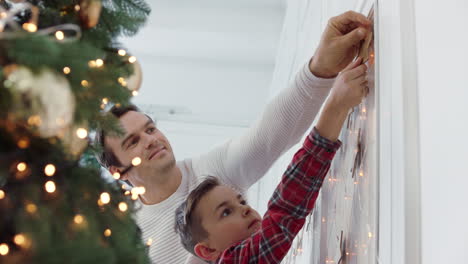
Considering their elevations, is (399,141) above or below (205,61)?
above

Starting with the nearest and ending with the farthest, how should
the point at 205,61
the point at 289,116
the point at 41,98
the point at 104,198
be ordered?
1. the point at 41,98
2. the point at 104,198
3. the point at 289,116
4. the point at 205,61

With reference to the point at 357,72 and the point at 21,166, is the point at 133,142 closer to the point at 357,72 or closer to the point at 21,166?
the point at 357,72

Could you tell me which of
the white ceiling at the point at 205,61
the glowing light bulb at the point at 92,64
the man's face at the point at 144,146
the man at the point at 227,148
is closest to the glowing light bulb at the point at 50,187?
the glowing light bulb at the point at 92,64

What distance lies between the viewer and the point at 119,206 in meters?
0.56

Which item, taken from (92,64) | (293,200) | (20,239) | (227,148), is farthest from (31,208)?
(227,148)

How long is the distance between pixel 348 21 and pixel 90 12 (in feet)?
1.90

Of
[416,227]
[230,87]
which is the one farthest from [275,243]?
[230,87]

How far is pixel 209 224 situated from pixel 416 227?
0.66 meters

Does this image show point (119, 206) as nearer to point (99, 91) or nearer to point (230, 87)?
point (99, 91)

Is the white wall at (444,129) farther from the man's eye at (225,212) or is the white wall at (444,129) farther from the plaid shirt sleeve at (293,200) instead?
the man's eye at (225,212)

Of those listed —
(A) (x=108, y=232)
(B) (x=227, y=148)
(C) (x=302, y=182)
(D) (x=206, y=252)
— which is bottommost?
(D) (x=206, y=252)

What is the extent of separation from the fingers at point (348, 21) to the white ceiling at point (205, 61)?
2.48 meters

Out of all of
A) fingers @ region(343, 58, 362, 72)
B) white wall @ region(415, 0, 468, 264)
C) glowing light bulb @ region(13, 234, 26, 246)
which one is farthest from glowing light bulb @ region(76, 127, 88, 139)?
fingers @ region(343, 58, 362, 72)

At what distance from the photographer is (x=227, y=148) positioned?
147 centimetres
